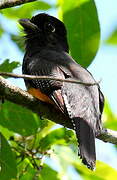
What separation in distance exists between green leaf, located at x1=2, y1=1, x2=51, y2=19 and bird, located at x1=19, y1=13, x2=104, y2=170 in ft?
0.51

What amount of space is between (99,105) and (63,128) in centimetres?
39

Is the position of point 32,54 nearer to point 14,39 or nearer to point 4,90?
point 14,39

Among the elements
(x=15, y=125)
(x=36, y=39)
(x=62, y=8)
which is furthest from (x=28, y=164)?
(x=36, y=39)

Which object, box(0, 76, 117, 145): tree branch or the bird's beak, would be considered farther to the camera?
the bird's beak

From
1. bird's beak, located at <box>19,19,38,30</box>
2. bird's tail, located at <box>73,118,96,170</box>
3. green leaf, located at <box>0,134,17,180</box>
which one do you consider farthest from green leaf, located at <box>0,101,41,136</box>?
bird's beak, located at <box>19,19,38,30</box>

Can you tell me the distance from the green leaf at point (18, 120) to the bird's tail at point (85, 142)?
440 millimetres

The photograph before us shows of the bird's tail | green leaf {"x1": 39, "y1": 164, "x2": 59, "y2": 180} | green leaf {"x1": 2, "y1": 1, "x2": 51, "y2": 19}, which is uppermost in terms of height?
green leaf {"x1": 2, "y1": 1, "x2": 51, "y2": 19}

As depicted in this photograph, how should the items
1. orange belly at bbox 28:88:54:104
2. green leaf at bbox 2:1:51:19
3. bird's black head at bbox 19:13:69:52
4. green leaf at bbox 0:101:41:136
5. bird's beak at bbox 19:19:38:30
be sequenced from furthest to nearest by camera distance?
bird's black head at bbox 19:13:69:52, bird's beak at bbox 19:19:38:30, green leaf at bbox 2:1:51:19, green leaf at bbox 0:101:41:136, orange belly at bbox 28:88:54:104

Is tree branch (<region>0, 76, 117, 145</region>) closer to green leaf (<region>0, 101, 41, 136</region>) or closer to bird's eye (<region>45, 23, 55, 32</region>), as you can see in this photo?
green leaf (<region>0, 101, 41, 136</region>)

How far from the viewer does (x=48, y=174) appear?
388 cm

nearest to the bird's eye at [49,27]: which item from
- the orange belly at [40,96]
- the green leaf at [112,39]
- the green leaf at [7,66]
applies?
the green leaf at [112,39]

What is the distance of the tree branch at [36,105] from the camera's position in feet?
10.2

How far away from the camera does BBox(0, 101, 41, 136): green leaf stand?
3.87 meters

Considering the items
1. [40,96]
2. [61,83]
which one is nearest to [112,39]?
[61,83]
